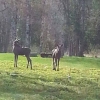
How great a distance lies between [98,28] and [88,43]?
2.77m

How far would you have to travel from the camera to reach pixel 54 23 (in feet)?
159

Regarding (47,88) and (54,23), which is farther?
(54,23)

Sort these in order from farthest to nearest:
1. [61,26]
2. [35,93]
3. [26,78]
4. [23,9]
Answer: [61,26] < [23,9] < [26,78] < [35,93]

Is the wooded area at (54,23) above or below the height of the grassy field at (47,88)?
above

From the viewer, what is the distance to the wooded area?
44.4 metres

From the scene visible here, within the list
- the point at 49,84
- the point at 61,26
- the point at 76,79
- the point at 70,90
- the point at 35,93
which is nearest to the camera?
the point at 35,93

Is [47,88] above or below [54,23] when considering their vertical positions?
below

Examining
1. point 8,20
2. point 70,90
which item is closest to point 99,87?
point 70,90

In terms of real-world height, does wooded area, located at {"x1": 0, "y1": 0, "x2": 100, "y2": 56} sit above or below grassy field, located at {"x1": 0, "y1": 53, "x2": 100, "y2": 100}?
above

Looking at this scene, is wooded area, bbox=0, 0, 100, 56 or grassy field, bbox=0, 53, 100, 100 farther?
wooded area, bbox=0, 0, 100, 56

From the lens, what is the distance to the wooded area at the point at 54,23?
44.4 m

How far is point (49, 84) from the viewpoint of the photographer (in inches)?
575

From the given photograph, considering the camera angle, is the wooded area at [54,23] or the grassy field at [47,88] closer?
the grassy field at [47,88]

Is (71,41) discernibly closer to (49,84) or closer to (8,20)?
(8,20)
